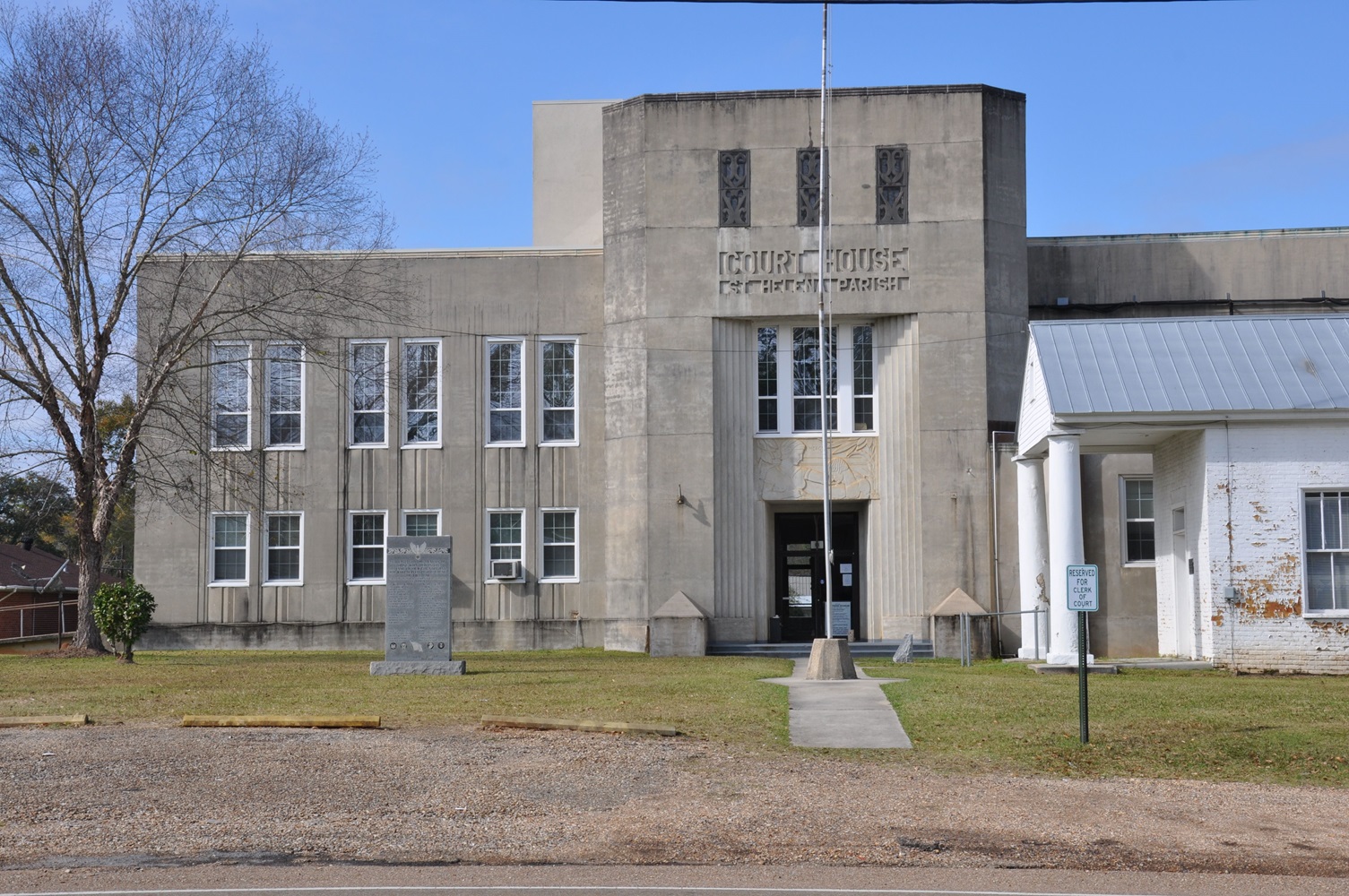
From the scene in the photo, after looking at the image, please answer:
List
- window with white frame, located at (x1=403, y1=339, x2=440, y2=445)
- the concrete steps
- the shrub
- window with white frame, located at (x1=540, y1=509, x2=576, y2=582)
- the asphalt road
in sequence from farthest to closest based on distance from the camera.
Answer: window with white frame, located at (x1=403, y1=339, x2=440, y2=445) < window with white frame, located at (x1=540, y1=509, x2=576, y2=582) < the concrete steps < the shrub < the asphalt road

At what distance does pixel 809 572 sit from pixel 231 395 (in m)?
14.8

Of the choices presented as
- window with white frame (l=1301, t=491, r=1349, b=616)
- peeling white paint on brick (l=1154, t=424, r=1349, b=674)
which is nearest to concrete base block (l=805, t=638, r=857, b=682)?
peeling white paint on brick (l=1154, t=424, r=1349, b=674)

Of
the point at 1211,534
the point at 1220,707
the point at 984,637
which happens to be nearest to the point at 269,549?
the point at 984,637

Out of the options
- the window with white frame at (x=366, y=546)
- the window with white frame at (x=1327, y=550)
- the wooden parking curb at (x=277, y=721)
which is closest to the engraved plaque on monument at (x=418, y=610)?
the wooden parking curb at (x=277, y=721)

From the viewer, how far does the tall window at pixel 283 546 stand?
114 feet

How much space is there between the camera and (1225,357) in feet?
76.2

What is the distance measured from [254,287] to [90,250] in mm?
4722

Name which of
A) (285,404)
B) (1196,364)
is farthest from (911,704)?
(285,404)

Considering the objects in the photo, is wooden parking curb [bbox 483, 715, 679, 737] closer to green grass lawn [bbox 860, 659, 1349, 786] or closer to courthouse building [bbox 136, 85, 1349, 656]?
green grass lawn [bbox 860, 659, 1349, 786]

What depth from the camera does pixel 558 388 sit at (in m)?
34.4

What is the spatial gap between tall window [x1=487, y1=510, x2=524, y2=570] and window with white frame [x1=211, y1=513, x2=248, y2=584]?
606cm

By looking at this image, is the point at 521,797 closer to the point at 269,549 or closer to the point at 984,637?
the point at 984,637

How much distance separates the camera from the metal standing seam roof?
22.2 metres

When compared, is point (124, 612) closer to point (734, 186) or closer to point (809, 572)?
point (809, 572)
